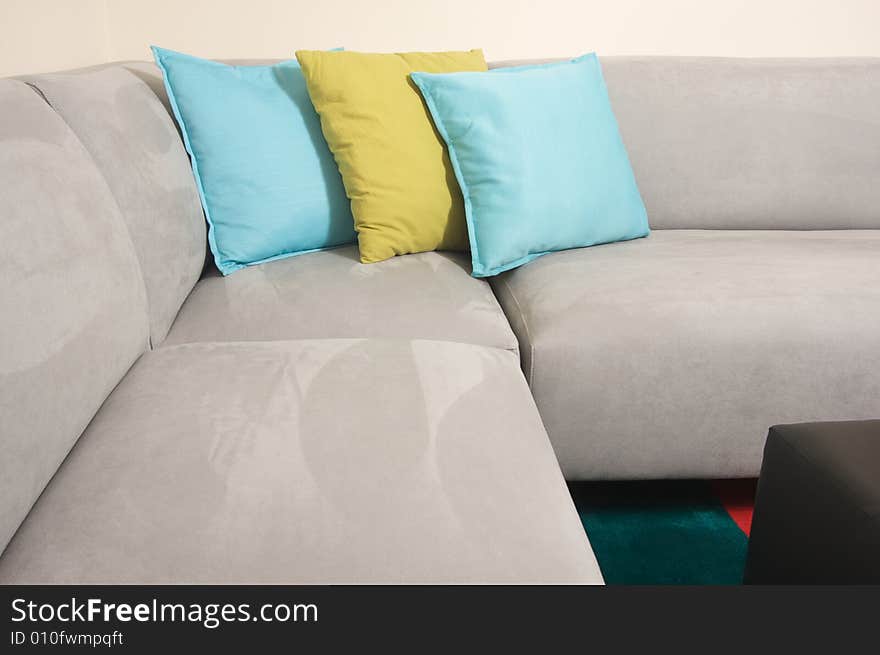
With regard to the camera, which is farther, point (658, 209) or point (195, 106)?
point (658, 209)

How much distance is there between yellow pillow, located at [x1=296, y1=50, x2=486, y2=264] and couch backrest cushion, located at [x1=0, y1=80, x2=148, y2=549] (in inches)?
22.6

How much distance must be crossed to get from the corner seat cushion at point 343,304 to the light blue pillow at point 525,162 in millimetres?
133

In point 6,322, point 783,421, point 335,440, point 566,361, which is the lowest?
point 783,421

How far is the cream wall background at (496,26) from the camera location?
2.53m

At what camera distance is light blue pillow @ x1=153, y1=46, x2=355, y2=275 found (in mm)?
1728

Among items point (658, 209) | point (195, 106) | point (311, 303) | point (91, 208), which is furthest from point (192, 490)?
point (658, 209)

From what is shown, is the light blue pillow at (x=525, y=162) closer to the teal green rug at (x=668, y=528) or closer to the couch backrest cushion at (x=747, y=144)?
the couch backrest cushion at (x=747, y=144)

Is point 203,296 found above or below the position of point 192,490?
below

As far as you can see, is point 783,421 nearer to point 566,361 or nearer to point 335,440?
point 566,361

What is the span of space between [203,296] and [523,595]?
1.05 m

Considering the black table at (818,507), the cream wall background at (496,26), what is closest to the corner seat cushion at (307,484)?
the black table at (818,507)

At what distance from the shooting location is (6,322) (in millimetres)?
892

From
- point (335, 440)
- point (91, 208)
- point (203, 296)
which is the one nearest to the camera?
point (335, 440)

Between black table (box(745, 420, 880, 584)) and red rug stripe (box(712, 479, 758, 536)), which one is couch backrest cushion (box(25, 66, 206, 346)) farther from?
red rug stripe (box(712, 479, 758, 536))
